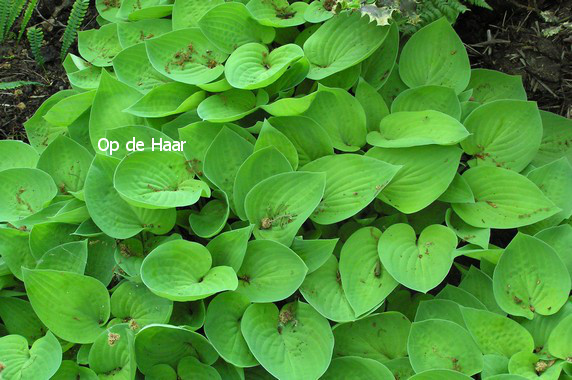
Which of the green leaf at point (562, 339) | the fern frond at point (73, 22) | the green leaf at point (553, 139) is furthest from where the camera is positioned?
the fern frond at point (73, 22)

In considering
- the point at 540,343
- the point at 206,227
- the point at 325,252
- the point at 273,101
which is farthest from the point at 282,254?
the point at 540,343

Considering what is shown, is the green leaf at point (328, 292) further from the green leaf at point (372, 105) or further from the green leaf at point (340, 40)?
the green leaf at point (340, 40)

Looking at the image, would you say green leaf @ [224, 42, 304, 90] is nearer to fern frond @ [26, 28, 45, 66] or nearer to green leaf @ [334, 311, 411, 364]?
green leaf @ [334, 311, 411, 364]

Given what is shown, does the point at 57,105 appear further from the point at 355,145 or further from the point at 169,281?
the point at 355,145

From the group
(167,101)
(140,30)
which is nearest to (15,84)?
(140,30)

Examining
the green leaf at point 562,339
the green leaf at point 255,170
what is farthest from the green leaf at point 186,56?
the green leaf at point 562,339

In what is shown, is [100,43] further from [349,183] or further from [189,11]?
[349,183]
